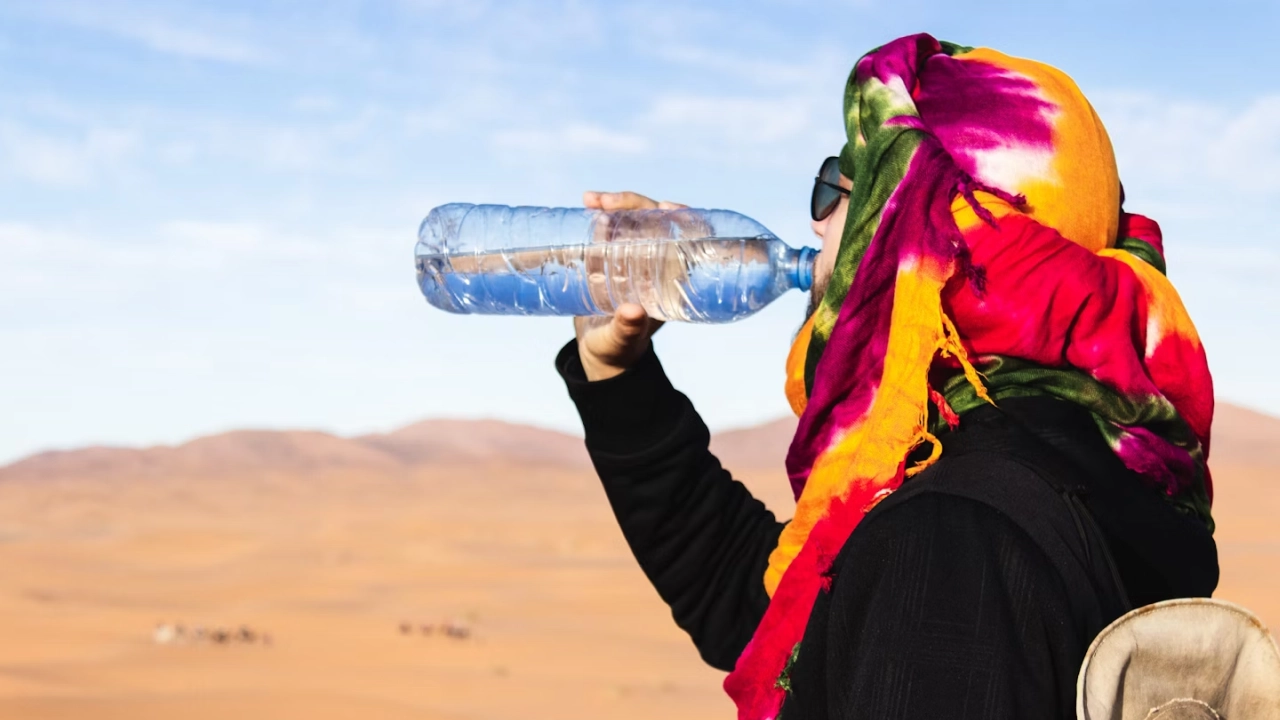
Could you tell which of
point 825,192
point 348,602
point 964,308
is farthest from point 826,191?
point 348,602

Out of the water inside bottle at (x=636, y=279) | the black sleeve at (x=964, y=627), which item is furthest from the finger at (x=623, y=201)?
the black sleeve at (x=964, y=627)

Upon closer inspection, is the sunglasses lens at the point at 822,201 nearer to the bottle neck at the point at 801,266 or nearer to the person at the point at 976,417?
the person at the point at 976,417

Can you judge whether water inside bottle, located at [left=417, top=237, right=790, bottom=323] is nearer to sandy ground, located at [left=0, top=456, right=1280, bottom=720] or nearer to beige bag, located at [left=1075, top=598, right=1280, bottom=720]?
beige bag, located at [left=1075, top=598, right=1280, bottom=720]

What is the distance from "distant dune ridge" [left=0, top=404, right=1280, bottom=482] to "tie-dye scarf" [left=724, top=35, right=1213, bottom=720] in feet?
160

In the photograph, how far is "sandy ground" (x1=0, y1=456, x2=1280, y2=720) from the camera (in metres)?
11.7

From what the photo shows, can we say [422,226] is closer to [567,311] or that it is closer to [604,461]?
[567,311]

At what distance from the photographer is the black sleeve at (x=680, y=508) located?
3.40 m

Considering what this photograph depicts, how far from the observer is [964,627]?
1995 millimetres

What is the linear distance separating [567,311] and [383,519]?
2701 cm

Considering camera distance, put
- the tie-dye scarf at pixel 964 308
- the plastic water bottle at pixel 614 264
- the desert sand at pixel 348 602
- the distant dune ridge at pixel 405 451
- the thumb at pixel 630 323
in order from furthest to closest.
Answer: the distant dune ridge at pixel 405 451 < the desert sand at pixel 348 602 < the plastic water bottle at pixel 614 264 < the thumb at pixel 630 323 < the tie-dye scarf at pixel 964 308

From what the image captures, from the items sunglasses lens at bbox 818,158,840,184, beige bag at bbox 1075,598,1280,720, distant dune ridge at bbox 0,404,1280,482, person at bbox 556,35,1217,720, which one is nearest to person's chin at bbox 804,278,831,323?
person at bbox 556,35,1217,720

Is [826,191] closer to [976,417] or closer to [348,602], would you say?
[976,417]

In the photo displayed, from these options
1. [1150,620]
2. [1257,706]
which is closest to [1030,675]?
[1150,620]

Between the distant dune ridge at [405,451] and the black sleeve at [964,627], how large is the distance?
4918 centimetres
